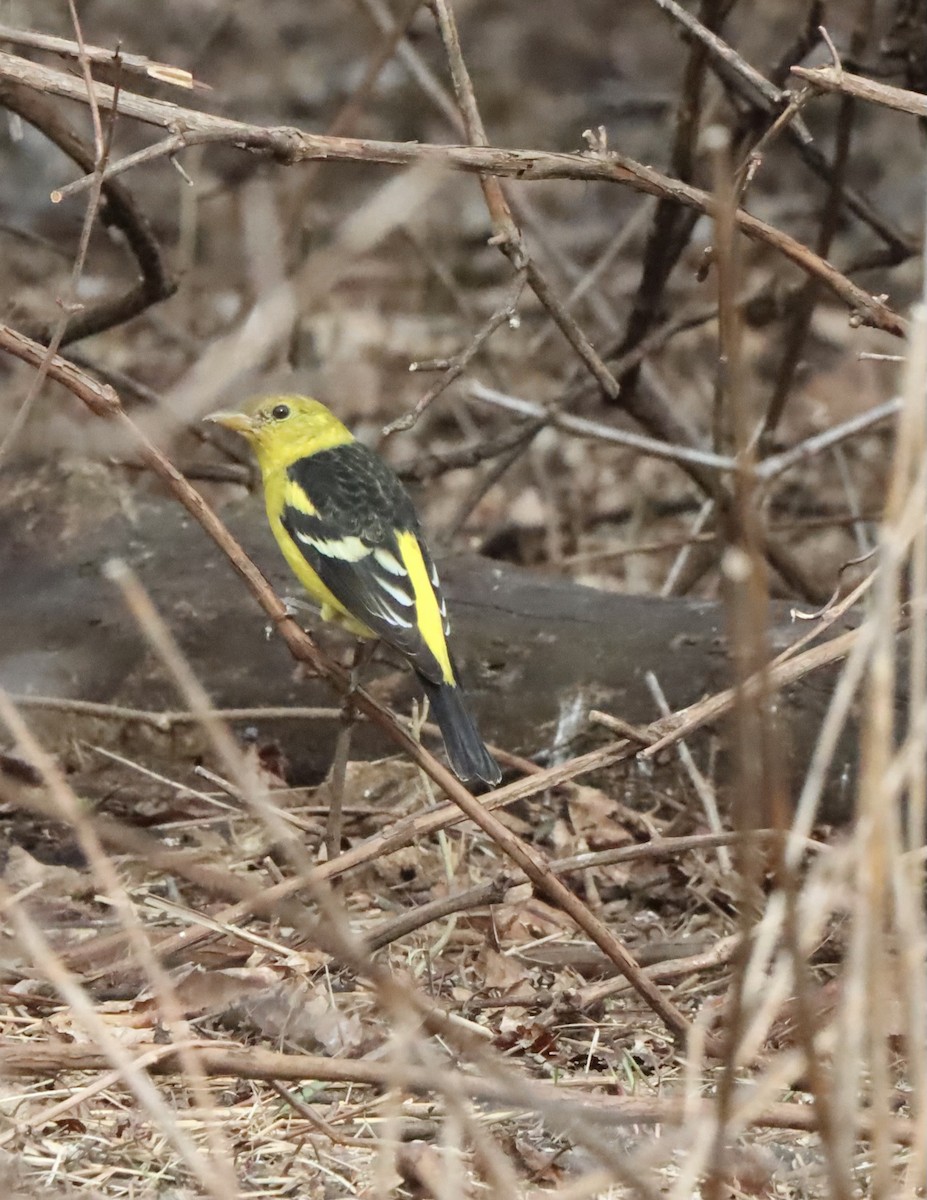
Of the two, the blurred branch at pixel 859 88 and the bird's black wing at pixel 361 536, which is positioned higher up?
the blurred branch at pixel 859 88

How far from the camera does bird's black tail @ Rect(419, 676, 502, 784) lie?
150 inches

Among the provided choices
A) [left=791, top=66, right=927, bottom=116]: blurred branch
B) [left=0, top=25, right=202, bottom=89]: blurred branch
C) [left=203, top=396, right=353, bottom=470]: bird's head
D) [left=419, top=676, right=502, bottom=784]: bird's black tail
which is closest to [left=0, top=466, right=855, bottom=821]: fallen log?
[left=203, top=396, right=353, bottom=470]: bird's head

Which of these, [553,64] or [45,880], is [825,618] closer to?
[45,880]

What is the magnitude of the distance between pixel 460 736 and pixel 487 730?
0.75m

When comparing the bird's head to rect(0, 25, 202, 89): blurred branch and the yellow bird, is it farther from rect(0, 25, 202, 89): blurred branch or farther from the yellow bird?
rect(0, 25, 202, 89): blurred branch

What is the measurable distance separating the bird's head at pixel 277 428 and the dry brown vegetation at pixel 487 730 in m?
0.32

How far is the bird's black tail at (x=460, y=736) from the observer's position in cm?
381

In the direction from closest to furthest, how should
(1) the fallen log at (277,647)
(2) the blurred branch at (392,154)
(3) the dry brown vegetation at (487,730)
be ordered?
(3) the dry brown vegetation at (487,730) → (2) the blurred branch at (392,154) → (1) the fallen log at (277,647)

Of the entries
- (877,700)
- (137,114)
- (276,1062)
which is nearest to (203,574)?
(137,114)

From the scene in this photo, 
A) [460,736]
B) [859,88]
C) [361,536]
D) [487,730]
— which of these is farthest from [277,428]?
[859,88]

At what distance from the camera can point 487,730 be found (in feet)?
15.2

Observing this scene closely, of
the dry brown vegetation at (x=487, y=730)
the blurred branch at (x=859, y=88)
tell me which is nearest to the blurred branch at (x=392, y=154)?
the dry brown vegetation at (x=487, y=730)

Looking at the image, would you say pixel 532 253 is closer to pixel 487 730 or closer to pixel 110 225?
pixel 110 225

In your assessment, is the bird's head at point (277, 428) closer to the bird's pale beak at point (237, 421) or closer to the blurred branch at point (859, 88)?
the bird's pale beak at point (237, 421)
